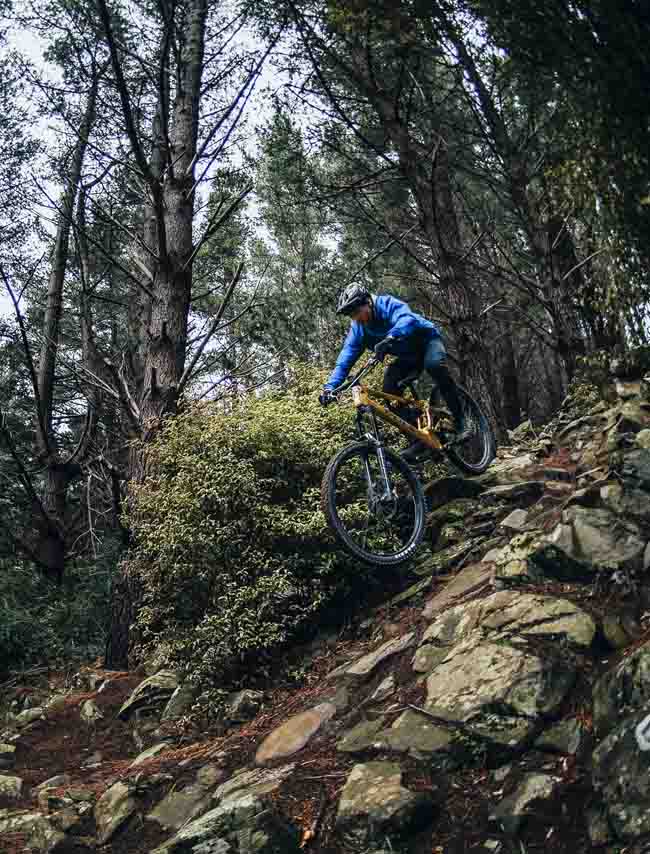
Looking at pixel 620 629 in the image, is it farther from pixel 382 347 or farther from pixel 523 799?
pixel 382 347

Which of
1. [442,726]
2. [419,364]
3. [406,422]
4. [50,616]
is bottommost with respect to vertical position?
[442,726]

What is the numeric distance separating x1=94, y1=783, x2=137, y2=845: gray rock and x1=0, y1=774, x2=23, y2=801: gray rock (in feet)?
3.14

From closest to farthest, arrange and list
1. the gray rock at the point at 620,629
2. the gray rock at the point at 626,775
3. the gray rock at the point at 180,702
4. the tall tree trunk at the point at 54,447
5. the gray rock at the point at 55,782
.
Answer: the gray rock at the point at 626,775 < the gray rock at the point at 620,629 < the gray rock at the point at 55,782 < the gray rock at the point at 180,702 < the tall tree trunk at the point at 54,447

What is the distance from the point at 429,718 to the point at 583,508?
1740 millimetres

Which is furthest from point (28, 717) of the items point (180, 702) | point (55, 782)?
point (180, 702)

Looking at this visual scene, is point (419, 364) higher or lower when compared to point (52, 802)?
higher

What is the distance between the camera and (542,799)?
2.85 m

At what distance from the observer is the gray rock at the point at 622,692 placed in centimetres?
301

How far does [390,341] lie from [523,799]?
3.71 metres

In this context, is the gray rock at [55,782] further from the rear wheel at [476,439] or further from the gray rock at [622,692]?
the rear wheel at [476,439]

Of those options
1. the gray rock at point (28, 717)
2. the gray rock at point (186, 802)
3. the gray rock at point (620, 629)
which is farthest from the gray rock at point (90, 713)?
the gray rock at point (620, 629)

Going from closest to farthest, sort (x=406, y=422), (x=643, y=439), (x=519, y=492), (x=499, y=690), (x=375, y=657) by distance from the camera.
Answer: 1. (x=499, y=690)
2. (x=375, y=657)
3. (x=643, y=439)
4. (x=519, y=492)
5. (x=406, y=422)

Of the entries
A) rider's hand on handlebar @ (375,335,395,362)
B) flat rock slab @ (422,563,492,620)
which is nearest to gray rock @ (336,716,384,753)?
flat rock slab @ (422,563,492,620)

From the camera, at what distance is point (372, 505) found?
5.46 metres
